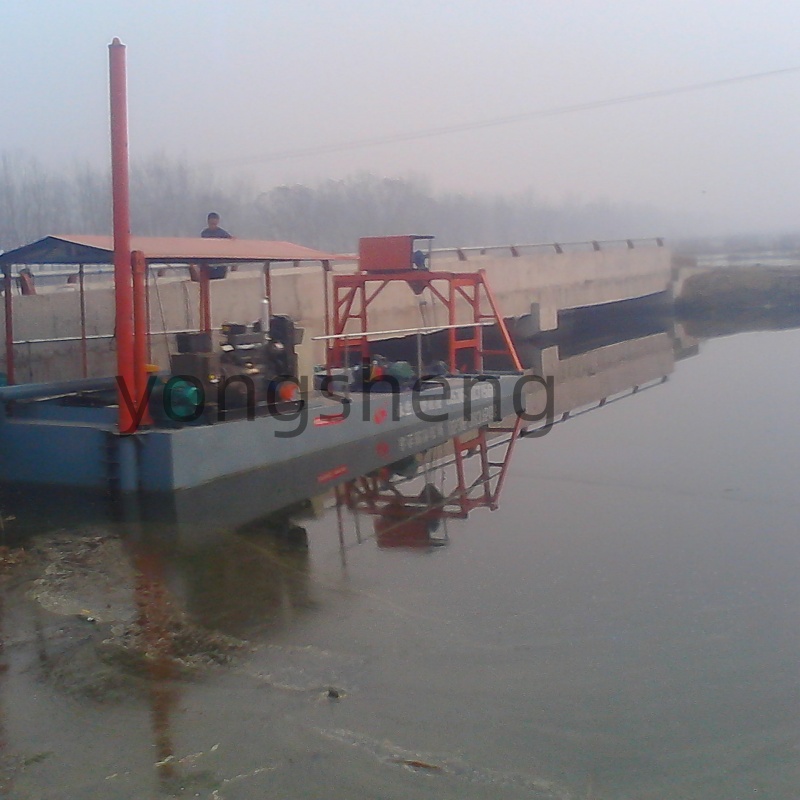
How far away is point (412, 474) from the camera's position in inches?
403

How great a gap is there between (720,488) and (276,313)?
8.54 m

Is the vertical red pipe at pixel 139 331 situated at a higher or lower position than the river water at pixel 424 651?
higher

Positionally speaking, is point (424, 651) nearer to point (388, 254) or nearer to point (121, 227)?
point (121, 227)

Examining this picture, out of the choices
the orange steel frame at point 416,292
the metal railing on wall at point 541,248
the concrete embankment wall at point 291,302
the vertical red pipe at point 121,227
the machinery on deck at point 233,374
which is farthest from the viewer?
the metal railing on wall at point 541,248

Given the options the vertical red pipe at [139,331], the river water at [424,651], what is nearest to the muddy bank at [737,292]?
the river water at [424,651]

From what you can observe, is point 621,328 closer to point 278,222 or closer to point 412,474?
point 278,222

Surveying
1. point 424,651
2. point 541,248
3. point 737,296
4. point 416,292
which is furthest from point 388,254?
point 737,296

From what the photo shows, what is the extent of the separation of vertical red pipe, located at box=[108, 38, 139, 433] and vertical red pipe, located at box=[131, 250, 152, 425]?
Answer: 43 millimetres

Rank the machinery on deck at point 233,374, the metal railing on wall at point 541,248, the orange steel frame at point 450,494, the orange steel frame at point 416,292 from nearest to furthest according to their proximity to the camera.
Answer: the orange steel frame at point 450,494 < the machinery on deck at point 233,374 < the orange steel frame at point 416,292 < the metal railing on wall at point 541,248

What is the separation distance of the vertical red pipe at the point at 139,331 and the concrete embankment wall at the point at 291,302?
241cm

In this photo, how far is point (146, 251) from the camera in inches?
339

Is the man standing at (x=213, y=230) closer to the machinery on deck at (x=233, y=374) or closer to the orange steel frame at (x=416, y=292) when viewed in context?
the orange steel frame at (x=416, y=292)

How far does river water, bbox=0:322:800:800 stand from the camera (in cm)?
391

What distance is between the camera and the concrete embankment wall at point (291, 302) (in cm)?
1216
